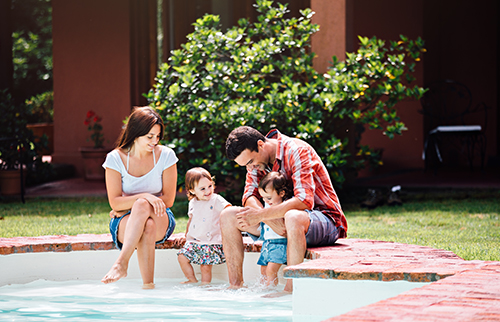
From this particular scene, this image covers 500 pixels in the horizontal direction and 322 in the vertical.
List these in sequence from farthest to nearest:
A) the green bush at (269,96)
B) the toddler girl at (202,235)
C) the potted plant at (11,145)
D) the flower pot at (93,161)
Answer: the flower pot at (93,161) < the potted plant at (11,145) < the green bush at (269,96) < the toddler girl at (202,235)

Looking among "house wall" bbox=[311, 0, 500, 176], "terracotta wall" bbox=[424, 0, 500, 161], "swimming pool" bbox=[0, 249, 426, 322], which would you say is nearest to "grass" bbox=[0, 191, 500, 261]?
"swimming pool" bbox=[0, 249, 426, 322]

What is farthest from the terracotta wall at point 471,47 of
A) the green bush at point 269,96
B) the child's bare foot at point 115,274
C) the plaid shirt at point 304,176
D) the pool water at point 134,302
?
the child's bare foot at point 115,274

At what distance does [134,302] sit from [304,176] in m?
1.22

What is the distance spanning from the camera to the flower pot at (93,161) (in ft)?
32.2

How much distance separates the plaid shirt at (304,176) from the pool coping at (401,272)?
0.84ft

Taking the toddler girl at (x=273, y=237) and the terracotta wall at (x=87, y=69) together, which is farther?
the terracotta wall at (x=87, y=69)

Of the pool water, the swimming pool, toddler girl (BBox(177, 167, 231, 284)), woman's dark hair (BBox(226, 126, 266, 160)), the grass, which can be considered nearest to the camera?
the swimming pool

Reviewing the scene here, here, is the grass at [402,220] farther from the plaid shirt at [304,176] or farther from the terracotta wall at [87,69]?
the terracotta wall at [87,69]

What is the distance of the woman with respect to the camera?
390 cm

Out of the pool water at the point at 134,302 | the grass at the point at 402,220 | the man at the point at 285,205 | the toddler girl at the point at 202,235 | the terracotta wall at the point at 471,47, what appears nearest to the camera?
the pool water at the point at 134,302

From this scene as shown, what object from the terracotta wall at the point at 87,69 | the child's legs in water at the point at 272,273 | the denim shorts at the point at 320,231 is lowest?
the child's legs in water at the point at 272,273

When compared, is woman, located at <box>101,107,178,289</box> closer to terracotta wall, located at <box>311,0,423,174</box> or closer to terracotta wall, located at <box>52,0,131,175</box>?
terracotta wall, located at <box>52,0,131,175</box>

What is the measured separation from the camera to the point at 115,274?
3.70 m

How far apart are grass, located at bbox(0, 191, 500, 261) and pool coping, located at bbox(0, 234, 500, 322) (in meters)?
0.95
